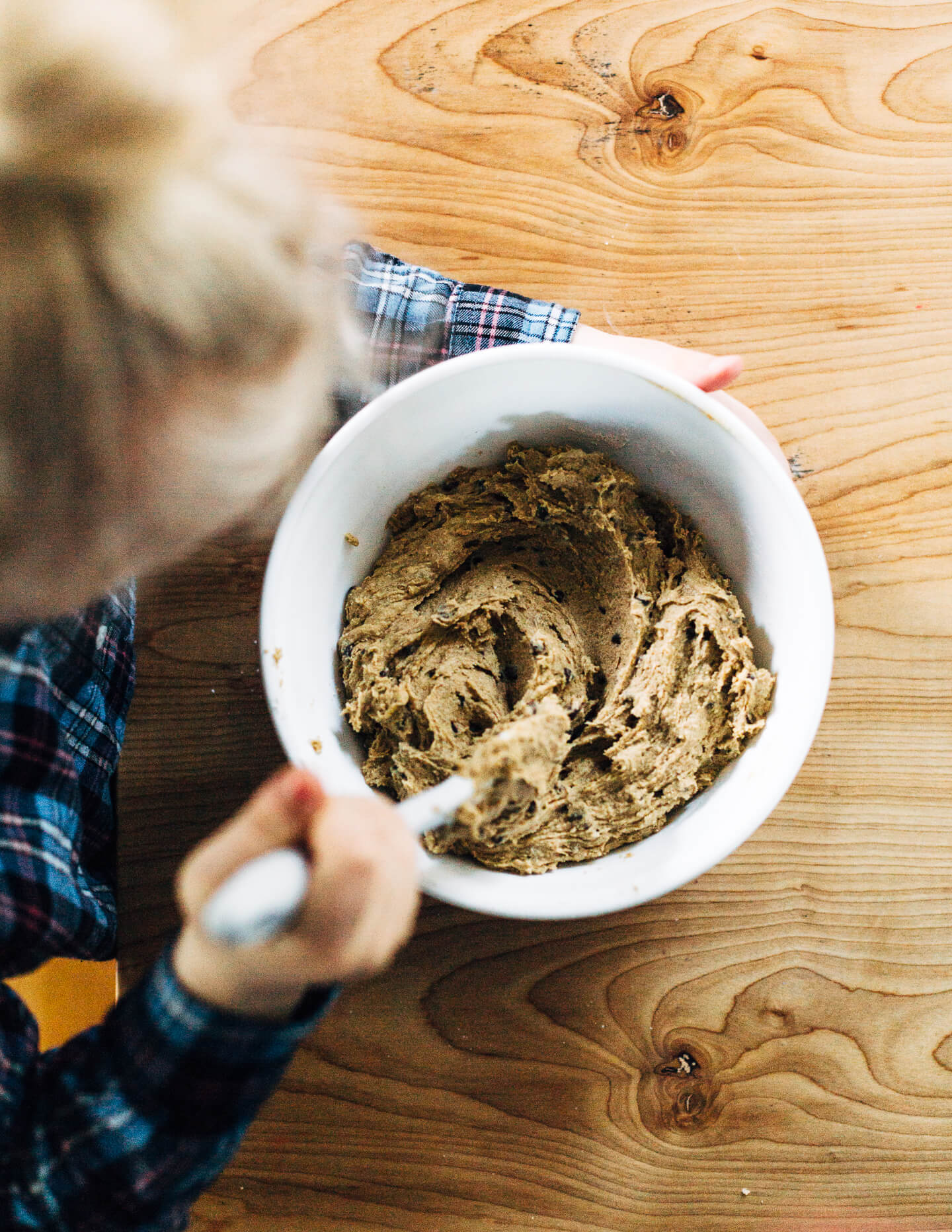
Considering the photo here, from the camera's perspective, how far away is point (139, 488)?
476mm

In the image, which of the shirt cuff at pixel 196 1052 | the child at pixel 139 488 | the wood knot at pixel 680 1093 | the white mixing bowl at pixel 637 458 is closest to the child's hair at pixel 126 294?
the child at pixel 139 488

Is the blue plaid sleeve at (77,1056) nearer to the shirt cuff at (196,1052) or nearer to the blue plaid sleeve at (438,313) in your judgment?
the shirt cuff at (196,1052)

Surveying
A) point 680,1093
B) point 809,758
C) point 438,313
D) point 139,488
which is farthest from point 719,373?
point 680,1093

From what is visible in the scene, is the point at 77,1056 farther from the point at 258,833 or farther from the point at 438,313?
the point at 438,313

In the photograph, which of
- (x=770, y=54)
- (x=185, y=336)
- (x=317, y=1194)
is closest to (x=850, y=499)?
(x=770, y=54)

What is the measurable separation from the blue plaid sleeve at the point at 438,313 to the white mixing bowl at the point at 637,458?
0.14m

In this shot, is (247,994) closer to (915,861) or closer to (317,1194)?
(317,1194)

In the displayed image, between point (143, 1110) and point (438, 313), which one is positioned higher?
point (438, 313)

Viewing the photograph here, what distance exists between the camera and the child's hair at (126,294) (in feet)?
1.25

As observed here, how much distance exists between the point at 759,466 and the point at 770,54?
0.51m

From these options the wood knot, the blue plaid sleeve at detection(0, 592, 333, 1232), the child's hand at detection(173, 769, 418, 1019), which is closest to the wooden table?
the wood knot

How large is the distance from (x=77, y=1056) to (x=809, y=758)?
0.68 meters

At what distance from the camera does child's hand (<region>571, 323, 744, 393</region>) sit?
77 centimetres

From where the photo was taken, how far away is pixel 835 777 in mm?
843
